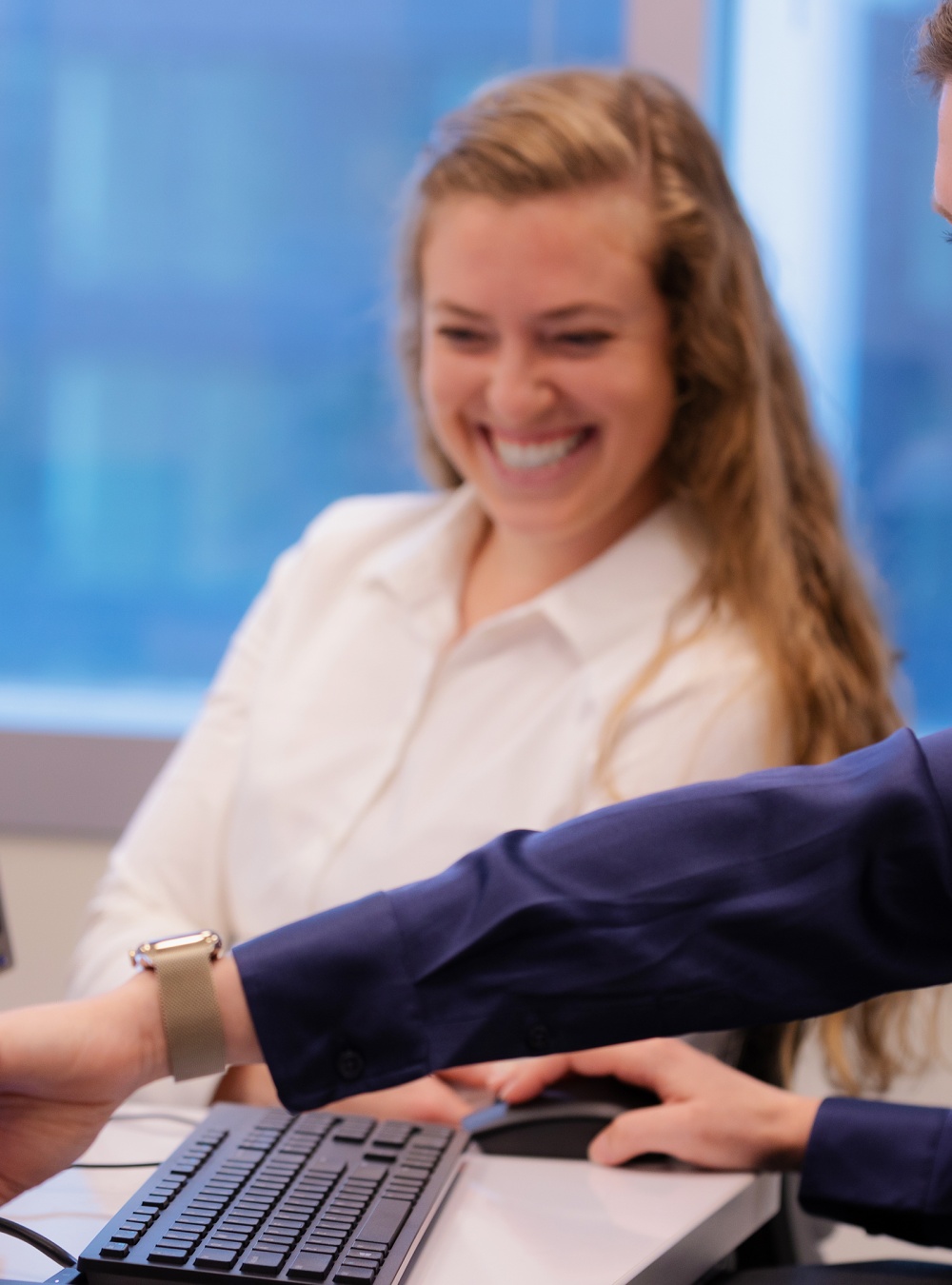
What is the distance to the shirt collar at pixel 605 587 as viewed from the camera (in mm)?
1559

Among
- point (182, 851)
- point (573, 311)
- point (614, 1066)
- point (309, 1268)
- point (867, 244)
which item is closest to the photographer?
point (309, 1268)

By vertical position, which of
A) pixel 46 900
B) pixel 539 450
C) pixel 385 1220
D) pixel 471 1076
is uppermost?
pixel 539 450

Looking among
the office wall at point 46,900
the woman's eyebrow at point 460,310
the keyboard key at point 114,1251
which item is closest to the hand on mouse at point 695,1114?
the keyboard key at point 114,1251

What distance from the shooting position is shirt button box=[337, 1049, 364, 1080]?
935 millimetres

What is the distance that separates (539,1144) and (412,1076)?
7.0 inches

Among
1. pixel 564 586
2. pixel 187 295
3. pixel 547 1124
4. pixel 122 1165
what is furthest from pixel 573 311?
pixel 187 295

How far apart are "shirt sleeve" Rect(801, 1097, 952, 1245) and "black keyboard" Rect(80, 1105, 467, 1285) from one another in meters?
0.27

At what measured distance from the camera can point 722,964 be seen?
3.10ft

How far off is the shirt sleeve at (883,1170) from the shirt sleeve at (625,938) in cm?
16

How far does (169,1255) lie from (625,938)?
33cm

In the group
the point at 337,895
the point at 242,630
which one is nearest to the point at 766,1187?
the point at 337,895

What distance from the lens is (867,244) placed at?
2201 mm

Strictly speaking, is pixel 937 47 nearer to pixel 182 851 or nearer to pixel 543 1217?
pixel 543 1217

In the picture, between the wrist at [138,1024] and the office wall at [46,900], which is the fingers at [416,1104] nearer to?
the wrist at [138,1024]
